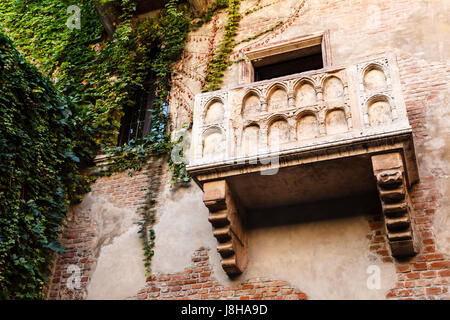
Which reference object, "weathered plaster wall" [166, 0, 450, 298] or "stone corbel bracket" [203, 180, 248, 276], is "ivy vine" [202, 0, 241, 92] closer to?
"weathered plaster wall" [166, 0, 450, 298]

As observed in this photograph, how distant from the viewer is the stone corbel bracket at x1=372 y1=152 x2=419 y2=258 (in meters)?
5.31

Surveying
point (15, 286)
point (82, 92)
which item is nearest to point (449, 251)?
point (15, 286)

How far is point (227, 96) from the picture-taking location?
21.3 ft

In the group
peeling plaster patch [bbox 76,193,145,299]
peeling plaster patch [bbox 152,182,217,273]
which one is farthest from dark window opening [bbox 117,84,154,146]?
peeling plaster patch [bbox 152,182,217,273]

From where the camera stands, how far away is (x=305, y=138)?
19.1 ft

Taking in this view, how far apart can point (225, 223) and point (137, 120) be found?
3.50 metres

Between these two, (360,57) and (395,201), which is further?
(360,57)

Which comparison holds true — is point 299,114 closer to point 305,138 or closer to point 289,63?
point 305,138

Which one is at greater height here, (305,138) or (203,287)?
(305,138)

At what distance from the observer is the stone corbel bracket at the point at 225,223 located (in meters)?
5.87

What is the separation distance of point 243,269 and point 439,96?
11.3 feet

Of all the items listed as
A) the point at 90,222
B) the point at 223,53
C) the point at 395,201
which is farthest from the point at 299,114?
the point at 90,222

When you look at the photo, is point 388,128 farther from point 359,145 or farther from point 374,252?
point 374,252

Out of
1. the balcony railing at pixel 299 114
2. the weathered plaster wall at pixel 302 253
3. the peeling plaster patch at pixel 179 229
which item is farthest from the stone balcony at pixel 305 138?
the peeling plaster patch at pixel 179 229
